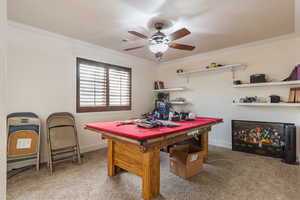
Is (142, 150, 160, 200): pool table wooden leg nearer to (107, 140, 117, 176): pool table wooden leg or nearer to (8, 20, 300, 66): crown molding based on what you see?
(107, 140, 117, 176): pool table wooden leg

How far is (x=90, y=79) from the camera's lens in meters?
3.45

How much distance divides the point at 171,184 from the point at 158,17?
247cm

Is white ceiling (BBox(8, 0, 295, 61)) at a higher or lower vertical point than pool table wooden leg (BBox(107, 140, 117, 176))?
higher

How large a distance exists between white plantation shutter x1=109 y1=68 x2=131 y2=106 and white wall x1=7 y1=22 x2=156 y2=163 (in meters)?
0.37

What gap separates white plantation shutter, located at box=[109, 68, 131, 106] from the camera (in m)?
3.86

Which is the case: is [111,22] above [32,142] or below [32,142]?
above

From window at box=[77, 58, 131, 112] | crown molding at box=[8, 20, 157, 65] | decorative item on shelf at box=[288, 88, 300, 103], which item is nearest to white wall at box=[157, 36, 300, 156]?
decorative item on shelf at box=[288, 88, 300, 103]

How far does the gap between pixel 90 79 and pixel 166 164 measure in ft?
8.03

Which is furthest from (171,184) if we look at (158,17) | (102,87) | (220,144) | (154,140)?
(102,87)

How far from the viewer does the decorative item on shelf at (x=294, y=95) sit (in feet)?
9.12

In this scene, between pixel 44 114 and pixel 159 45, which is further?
pixel 44 114

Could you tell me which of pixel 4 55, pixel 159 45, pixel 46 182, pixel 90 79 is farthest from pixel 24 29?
pixel 4 55

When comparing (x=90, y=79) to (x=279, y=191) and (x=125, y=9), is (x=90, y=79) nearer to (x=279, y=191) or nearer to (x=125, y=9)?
(x=125, y=9)

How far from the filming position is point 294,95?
2.82 meters
